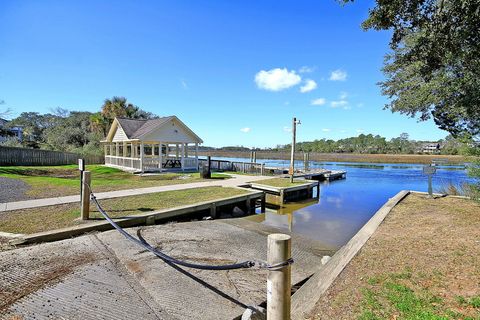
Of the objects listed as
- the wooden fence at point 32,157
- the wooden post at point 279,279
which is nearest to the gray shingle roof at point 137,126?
the wooden fence at point 32,157

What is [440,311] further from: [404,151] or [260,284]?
[404,151]

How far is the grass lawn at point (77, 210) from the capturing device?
5621mm

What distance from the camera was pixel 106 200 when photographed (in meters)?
8.44

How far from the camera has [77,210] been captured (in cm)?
702

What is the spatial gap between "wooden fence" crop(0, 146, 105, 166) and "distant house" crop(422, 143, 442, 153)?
104976mm

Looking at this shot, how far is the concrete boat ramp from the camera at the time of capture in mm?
2949

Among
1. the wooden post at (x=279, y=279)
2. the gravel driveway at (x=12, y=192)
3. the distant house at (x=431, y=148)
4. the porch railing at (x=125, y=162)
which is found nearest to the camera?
the wooden post at (x=279, y=279)

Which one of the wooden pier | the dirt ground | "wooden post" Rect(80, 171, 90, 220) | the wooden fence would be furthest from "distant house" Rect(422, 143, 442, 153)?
"wooden post" Rect(80, 171, 90, 220)

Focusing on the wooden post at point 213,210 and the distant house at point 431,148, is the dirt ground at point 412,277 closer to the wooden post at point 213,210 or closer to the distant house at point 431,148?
the wooden post at point 213,210

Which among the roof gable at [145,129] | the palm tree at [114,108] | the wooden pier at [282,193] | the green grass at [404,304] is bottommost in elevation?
the wooden pier at [282,193]

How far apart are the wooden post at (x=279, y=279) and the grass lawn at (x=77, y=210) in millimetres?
5510

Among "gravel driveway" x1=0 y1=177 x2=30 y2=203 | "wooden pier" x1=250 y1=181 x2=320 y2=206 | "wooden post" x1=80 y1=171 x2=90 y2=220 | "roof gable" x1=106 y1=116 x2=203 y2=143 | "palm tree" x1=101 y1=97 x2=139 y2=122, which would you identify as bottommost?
"wooden pier" x1=250 y1=181 x2=320 y2=206

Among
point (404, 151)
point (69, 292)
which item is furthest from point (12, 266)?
point (404, 151)

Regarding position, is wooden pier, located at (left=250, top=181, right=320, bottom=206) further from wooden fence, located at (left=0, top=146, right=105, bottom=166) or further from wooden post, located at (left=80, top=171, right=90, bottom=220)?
wooden fence, located at (left=0, top=146, right=105, bottom=166)
